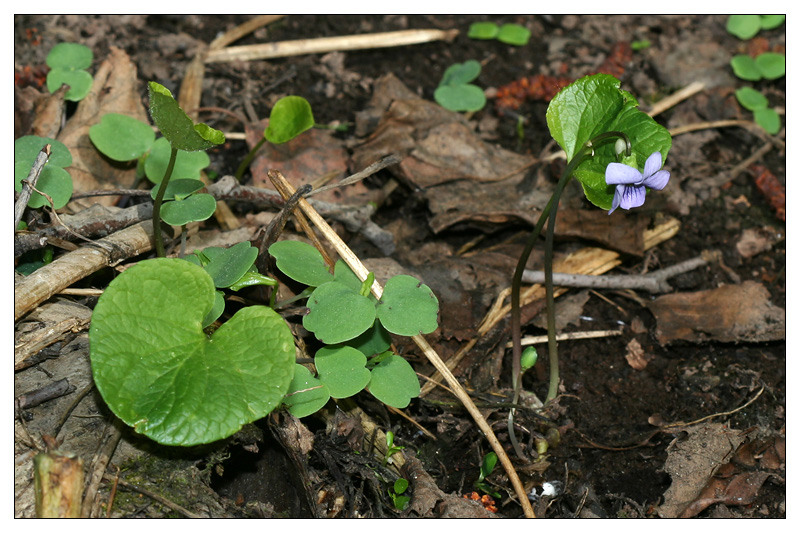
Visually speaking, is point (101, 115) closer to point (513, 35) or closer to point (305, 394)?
point (305, 394)

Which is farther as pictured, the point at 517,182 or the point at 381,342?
the point at 517,182

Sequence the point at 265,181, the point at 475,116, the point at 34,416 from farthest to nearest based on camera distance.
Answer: the point at 475,116, the point at 265,181, the point at 34,416

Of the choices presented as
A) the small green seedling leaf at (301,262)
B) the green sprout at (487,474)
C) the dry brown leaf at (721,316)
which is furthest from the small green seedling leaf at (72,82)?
the dry brown leaf at (721,316)

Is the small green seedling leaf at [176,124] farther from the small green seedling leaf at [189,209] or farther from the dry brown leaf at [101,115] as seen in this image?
the dry brown leaf at [101,115]

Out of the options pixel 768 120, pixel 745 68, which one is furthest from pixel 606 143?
pixel 745 68

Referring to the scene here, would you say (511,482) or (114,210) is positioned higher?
(114,210)

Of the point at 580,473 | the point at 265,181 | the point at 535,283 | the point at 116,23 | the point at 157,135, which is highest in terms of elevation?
the point at 116,23

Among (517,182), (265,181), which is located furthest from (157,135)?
(517,182)

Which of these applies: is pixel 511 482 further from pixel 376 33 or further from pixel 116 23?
pixel 116 23
